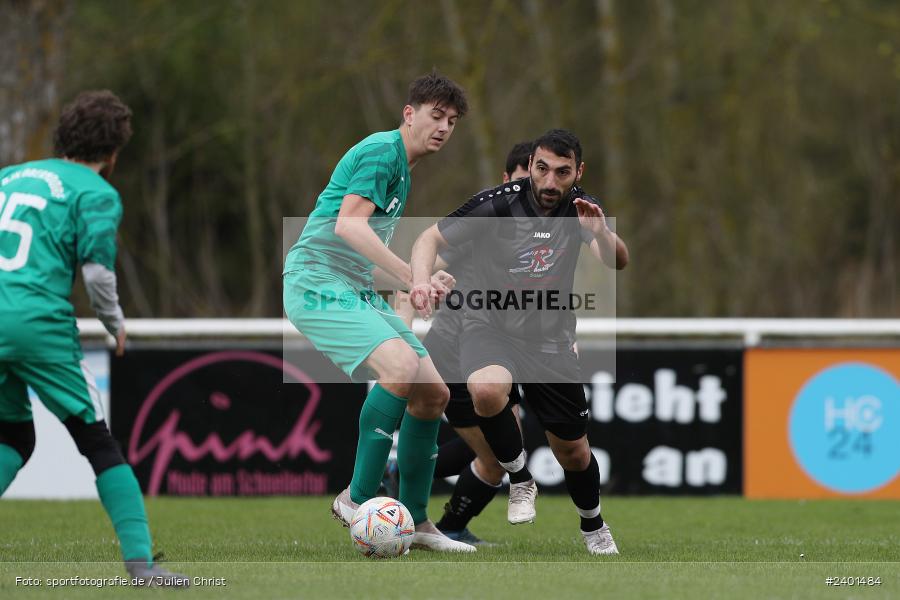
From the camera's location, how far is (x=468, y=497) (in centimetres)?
732

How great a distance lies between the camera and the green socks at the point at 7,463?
5.22m

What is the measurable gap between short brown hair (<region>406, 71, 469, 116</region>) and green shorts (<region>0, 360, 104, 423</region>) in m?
2.28

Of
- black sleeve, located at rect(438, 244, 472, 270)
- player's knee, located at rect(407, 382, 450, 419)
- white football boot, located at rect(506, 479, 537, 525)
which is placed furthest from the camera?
black sleeve, located at rect(438, 244, 472, 270)

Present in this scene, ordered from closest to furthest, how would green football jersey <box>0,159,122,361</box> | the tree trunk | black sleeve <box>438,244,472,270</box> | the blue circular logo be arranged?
1. green football jersey <box>0,159,122,361</box>
2. black sleeve <box>438,244,472,270</box>
3. the blue circular logo
4. the tree trunk

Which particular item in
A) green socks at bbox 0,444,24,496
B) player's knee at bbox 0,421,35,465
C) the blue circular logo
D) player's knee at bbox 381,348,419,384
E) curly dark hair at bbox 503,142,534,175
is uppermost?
curly dark hair at bbox 503,142,534,175

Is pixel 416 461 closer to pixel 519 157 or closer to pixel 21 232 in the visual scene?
pixel 519 157

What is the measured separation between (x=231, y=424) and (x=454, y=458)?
10.6 ft

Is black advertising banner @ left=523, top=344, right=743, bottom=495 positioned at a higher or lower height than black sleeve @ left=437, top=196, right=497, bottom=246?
lower

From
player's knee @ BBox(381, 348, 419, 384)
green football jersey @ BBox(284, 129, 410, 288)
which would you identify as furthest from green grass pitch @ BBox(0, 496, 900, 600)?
green football jersey @ BBox(284, 129, 410, 288)

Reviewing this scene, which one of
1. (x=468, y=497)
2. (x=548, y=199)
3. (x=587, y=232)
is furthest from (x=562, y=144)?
(x=468, y=497)

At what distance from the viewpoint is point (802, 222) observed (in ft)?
74.6

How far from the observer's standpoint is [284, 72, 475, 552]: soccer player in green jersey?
6.29 metres

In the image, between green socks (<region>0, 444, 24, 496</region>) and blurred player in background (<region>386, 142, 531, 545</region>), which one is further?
blurred player in background (<region>386, 142, 531, 545</region>)

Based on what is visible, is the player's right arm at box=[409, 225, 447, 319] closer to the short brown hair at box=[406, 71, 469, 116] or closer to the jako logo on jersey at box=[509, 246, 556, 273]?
the jako logo on jersey at box=[509, 246, 556, 273]
